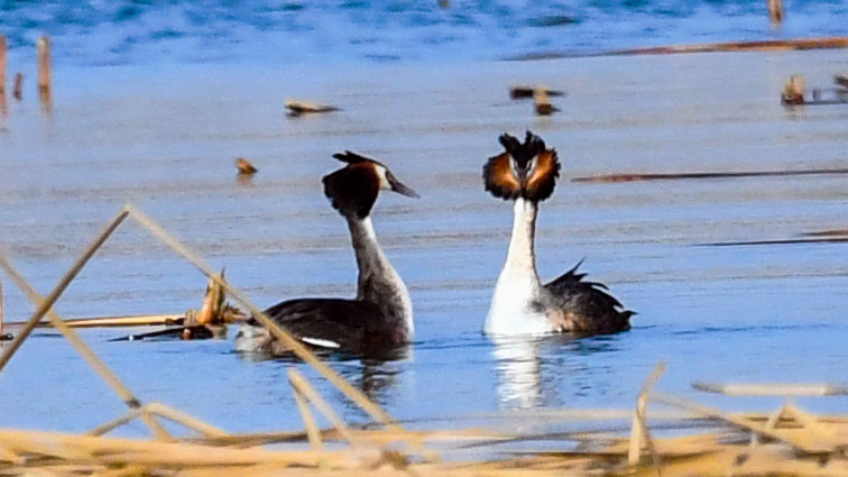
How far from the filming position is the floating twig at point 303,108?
17.3m

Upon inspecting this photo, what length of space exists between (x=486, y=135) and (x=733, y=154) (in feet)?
6.54

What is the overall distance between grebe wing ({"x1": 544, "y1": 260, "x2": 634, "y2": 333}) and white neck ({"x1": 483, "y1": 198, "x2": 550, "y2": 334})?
0.09 metres

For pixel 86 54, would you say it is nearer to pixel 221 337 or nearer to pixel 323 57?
pixel 323 57

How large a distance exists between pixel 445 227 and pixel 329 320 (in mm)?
2890

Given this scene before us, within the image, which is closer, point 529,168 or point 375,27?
point 529,168

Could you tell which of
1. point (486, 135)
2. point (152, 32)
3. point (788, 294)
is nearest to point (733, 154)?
point (486, 135)

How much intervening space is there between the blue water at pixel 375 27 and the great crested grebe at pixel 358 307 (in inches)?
534

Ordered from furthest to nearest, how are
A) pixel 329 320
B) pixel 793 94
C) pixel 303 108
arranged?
1. pixel 303 108
2. pixel 793 94
3. pixel 329 320

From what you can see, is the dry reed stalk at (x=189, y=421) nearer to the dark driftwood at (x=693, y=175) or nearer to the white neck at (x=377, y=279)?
the white neck at (x=377, y=279)

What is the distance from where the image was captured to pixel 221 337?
9328mm

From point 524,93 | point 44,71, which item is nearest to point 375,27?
point 44,71

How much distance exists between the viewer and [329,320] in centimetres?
888

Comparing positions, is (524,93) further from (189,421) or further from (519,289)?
(189,421)

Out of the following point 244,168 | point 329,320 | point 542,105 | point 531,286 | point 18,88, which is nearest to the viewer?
point 329,320
